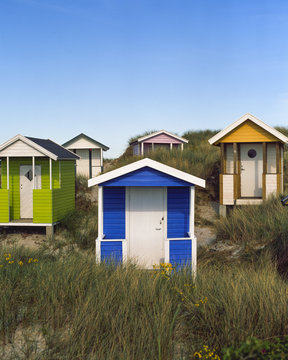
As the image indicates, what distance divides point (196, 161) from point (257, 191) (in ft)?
16.4

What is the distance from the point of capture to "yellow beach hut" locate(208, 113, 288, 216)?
15508mm

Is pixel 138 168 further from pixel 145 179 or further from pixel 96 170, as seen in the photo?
pixel 96 170

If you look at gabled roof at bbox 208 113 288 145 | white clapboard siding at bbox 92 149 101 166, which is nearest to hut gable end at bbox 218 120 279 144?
gabled roof at bbox 208 113 288 145

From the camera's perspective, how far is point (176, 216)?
10617 mm

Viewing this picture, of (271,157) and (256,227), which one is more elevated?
(271,157)

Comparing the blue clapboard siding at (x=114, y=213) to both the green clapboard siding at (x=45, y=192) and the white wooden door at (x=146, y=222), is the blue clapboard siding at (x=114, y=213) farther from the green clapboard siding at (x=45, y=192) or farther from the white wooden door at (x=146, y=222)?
the green clapboard siding at (x=45, y=192)

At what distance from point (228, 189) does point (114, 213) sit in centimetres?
690

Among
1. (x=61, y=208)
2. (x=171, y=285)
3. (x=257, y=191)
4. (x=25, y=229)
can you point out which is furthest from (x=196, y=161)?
(x=171, y=285)

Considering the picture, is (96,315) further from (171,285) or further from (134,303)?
(171,285)

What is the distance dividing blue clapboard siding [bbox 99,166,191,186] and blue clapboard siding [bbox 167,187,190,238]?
80cm

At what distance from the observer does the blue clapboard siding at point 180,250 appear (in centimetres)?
969

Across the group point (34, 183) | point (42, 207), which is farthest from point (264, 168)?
point (34, 183)

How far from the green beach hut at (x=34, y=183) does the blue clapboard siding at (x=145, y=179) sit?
521cm

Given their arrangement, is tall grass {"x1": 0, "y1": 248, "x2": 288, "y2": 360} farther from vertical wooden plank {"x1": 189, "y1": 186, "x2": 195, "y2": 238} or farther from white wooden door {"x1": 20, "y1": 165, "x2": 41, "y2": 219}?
white wooden door {"x1": 20, "y1": 165, "x2": 41, "y2": 219}
